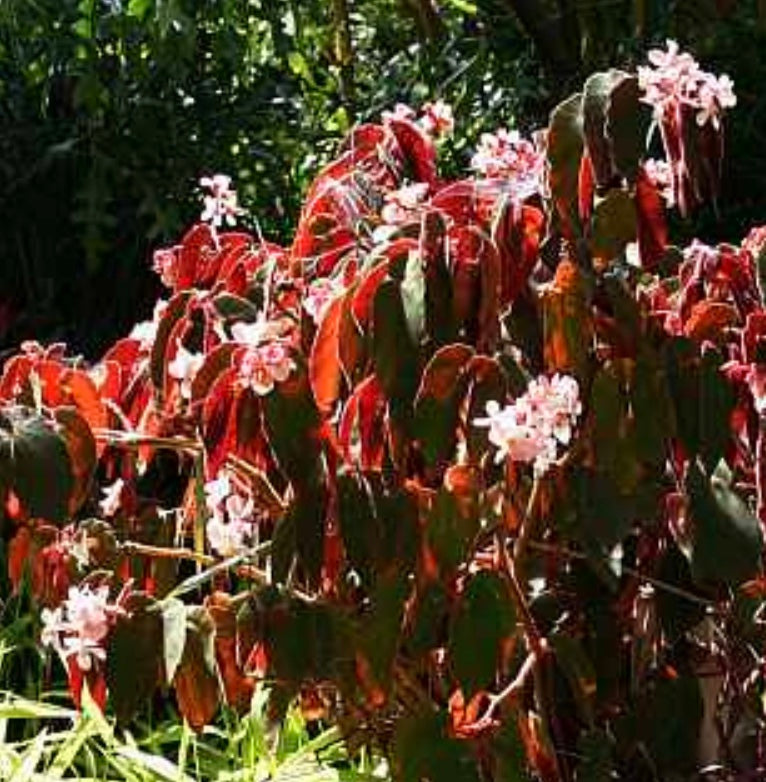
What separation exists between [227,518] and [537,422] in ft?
1.56

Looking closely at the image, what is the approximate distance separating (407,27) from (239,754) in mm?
2809

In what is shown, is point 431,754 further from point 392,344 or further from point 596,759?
point 392,344

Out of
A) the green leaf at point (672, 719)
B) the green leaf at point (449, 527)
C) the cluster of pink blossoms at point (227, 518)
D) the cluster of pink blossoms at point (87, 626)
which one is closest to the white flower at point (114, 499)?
the cluster of pink blossoms at point (227, 518)

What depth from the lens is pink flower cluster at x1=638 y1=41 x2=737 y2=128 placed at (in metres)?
1.83

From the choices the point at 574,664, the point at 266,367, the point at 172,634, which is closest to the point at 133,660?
the point at 172,634

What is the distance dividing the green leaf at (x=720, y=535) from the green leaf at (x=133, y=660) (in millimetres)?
501

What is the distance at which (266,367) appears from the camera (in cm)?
180

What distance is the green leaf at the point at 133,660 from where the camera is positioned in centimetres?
190

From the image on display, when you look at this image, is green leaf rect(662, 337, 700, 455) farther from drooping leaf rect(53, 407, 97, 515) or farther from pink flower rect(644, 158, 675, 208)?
drooping leaf rect(53, 407, 97, 515)

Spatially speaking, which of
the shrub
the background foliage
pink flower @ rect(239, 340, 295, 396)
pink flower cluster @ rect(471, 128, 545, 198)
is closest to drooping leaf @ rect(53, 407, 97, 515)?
the shrub

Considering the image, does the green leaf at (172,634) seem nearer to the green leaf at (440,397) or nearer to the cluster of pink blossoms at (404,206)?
the green leaf at (440,397)

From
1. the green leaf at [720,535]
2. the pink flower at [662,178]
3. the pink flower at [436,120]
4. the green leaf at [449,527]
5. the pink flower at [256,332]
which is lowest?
the green leaf at [720,535]

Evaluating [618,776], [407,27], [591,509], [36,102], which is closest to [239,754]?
[618,776]

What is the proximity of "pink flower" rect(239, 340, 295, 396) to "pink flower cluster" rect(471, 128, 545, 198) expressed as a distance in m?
0.30
